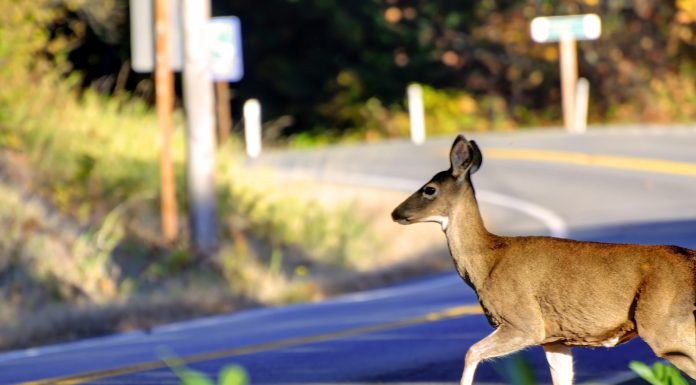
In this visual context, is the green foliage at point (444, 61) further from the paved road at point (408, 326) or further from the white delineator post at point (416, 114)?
the paved road at point (408, 326)

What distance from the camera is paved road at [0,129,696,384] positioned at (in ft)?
38.2

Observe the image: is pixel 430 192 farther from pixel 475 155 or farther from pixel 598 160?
pixel 598 160

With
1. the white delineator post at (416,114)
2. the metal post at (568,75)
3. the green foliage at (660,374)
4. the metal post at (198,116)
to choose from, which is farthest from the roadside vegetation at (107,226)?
the metal post at (568,75)

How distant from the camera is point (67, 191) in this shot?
21.1 meters

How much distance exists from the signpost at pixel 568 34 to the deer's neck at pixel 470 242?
30.9 metres

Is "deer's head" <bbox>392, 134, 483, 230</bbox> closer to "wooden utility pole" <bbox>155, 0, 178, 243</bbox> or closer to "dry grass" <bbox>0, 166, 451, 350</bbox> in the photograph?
"dry grass" <bbox>0, 166, 451, 350</bbox>

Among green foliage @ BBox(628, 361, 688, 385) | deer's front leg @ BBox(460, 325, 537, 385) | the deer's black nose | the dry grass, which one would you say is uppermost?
the deer's black nose

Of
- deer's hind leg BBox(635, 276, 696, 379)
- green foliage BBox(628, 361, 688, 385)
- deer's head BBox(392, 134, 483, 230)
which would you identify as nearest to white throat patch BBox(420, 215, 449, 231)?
deer's head BBox(392, 134, 483, 230)

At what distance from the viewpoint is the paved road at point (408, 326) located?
11.7 meters

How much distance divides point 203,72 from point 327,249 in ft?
12.8

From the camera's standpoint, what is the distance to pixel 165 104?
19.8 meters

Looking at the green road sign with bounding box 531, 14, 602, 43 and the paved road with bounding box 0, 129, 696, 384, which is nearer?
the paved road with bounding box 0, 129, 696, 384

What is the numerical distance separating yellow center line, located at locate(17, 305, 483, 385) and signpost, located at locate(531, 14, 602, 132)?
24956mm

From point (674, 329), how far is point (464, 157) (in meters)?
1.46
